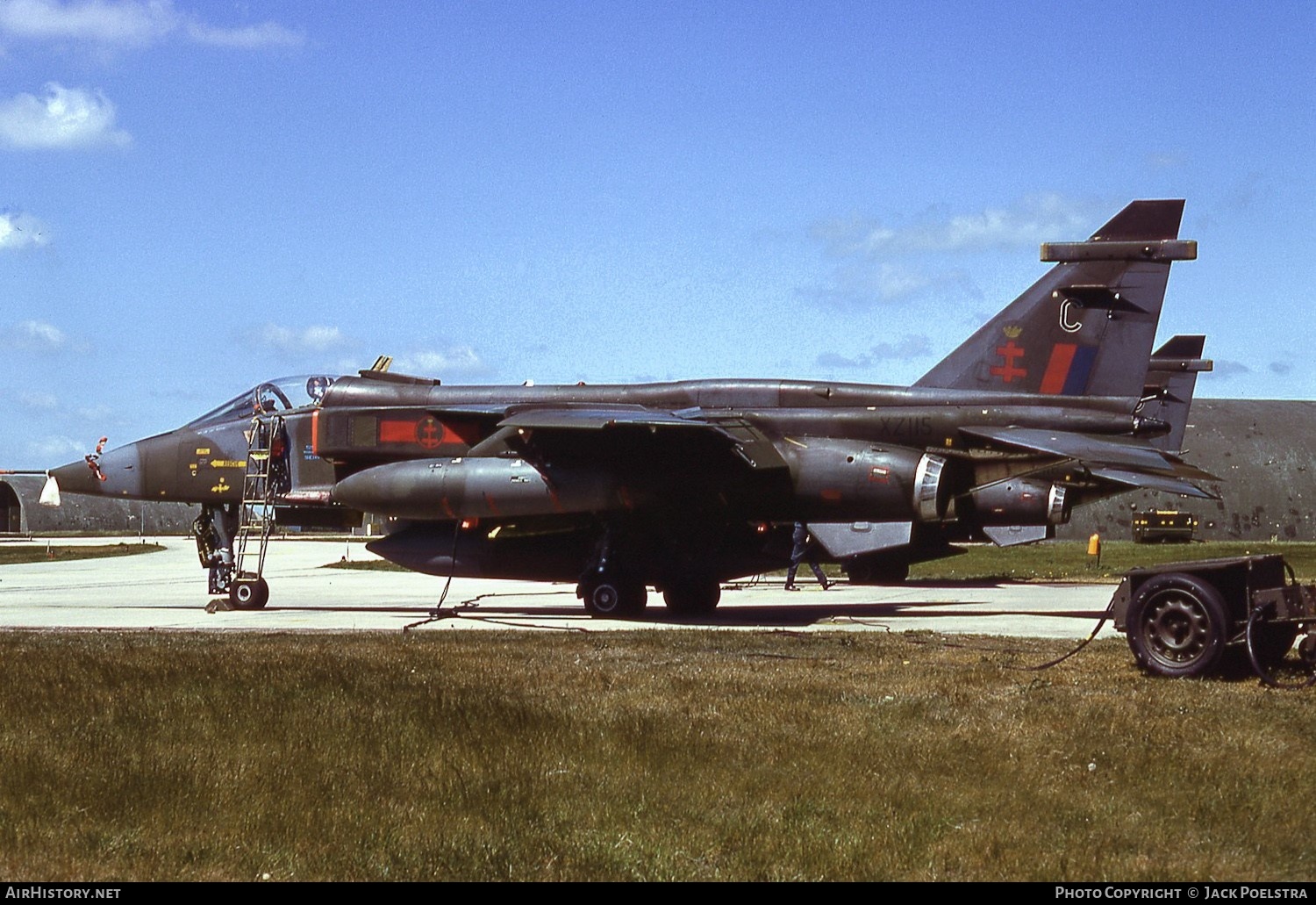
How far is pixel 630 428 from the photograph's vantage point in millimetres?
17641

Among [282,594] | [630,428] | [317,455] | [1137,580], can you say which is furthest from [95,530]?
[1137,580]

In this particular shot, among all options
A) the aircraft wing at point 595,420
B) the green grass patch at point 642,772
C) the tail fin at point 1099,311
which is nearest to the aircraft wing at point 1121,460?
the tail fin at point 1099,311

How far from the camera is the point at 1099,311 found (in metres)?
18.6

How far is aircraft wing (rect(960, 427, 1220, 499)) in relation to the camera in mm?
16656

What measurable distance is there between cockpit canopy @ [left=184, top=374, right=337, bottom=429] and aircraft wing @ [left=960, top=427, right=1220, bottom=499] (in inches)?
418

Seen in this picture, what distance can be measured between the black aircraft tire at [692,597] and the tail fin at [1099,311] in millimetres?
5098

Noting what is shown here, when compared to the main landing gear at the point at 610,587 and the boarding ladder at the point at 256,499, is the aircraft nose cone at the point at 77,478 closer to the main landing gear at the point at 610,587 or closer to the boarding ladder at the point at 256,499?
the boarding ladder at the point at 256,499

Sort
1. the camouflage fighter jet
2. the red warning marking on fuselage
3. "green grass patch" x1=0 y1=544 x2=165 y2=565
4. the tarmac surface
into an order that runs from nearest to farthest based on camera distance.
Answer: the camouflage fighter jet → the tarmac surface → the red warning marking on fuselage → "green grass patch" x1=0 y1=544 x2=165 y2=565

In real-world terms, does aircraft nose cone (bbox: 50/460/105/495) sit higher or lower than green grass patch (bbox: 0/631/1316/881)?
higher

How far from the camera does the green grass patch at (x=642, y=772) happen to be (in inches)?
241

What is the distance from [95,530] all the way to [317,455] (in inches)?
2541

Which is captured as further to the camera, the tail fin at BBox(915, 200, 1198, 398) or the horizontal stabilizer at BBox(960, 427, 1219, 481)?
the tail fin at BBox(915, 200, 1198, 398)

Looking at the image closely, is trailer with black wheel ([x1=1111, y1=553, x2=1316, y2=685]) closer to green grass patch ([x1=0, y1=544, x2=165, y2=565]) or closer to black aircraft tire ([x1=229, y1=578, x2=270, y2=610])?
black aircraft tire ([x1=229, y1=578, x2=270, y2=610])

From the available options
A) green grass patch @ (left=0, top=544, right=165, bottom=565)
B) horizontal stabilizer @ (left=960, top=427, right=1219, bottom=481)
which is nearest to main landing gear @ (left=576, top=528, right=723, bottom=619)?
horizontal stabilizer @ (left=960, top=427, right=1219, bottom=481)
